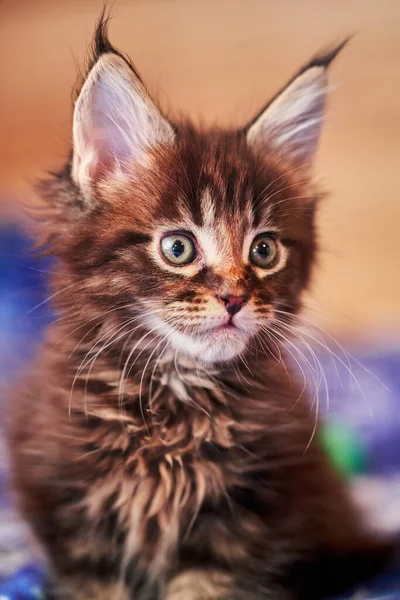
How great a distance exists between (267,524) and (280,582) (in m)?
0.10

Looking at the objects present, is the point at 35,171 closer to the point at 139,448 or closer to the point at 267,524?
the point at 139,448

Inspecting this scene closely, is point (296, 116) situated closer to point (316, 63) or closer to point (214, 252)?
point (316, 63)

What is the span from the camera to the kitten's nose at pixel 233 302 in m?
0.94

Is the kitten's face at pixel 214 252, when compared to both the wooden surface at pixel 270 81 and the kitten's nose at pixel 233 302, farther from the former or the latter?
the wooden surface at pixel 270 81

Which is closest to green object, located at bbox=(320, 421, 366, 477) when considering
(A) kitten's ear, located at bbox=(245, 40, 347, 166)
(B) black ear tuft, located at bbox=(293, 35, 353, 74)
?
(A) kitten's ear, located at bbox=(245, 40, 347, 166)

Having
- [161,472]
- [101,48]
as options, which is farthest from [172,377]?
[101,48]

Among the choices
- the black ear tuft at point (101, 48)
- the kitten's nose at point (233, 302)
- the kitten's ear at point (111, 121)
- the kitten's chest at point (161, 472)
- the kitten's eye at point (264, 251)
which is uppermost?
the black ear tuft at point (101, 48)

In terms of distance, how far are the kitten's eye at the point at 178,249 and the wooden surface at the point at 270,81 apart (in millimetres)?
263

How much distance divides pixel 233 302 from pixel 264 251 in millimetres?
137

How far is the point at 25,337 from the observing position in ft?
3.66

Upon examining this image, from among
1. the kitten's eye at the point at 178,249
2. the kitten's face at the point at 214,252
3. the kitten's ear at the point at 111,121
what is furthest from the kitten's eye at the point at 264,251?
the kitten's ear at the point at 111,121

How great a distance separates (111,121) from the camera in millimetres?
1012

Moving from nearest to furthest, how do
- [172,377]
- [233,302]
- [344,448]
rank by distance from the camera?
[233,302]
[172,377]
[344,448]

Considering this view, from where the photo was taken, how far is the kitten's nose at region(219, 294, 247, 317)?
0.94 m
